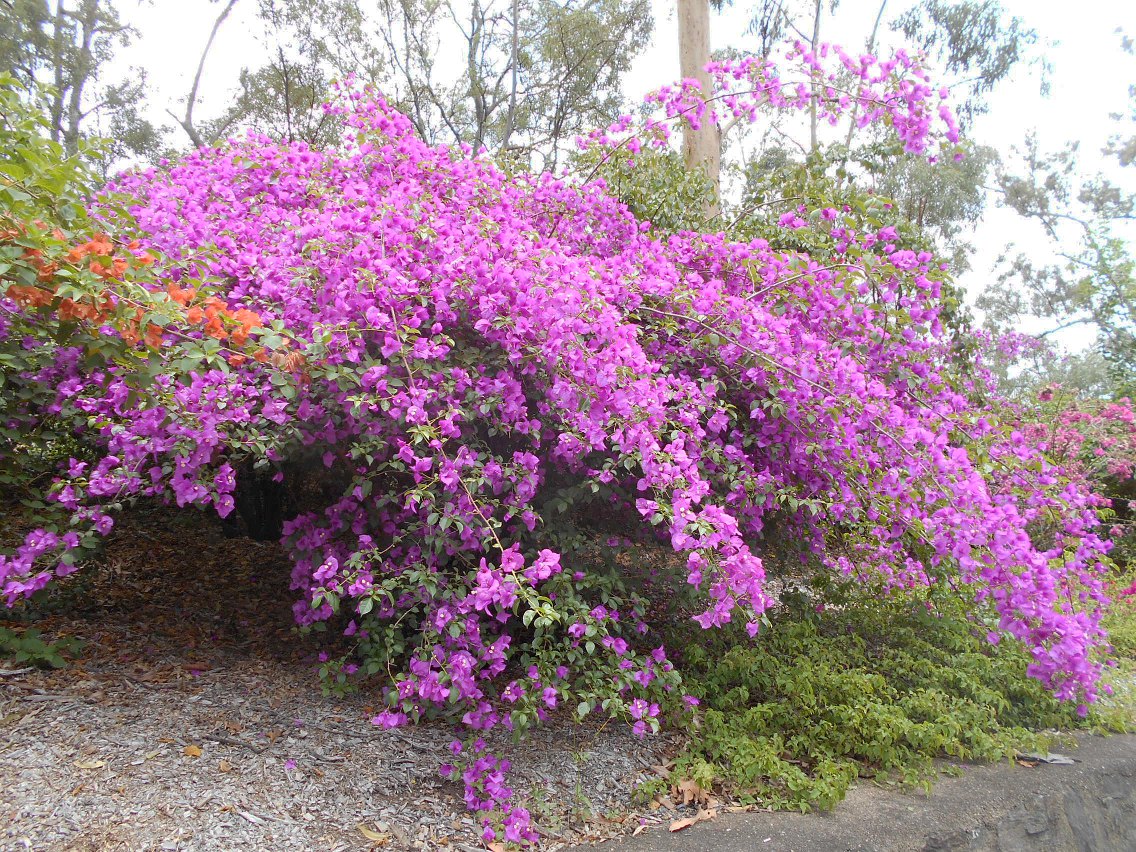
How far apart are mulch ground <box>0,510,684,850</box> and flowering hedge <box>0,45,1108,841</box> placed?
18 centimetres

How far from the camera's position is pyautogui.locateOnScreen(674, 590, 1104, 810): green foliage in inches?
99.1

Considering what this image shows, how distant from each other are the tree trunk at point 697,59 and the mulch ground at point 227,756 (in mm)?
4872

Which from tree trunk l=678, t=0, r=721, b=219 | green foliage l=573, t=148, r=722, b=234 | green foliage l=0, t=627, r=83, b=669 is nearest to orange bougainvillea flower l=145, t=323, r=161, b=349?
green foliage l=0, t=627, r=83, b=669

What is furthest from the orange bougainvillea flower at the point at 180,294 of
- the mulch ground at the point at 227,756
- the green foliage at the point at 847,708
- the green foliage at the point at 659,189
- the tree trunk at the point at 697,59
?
the tree trunk at the point at 697,59

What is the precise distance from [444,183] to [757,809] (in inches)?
112

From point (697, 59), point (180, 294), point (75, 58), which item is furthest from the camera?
point (75, 58)

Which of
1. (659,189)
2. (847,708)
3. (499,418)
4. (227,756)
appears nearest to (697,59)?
(659,189)

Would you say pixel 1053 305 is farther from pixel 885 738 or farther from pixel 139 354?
pixel 139 354

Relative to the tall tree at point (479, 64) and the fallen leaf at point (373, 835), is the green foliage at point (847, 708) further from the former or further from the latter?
the tall tree at point (479, 64)

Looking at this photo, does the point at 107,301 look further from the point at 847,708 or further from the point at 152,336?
the point at 847,708

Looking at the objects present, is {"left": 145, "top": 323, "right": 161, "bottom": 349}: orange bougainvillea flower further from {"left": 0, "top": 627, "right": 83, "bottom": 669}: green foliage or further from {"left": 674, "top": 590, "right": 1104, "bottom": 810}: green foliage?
{"left": 674, "top": 590, "right": 1104, "bottom": 810}: green foliage

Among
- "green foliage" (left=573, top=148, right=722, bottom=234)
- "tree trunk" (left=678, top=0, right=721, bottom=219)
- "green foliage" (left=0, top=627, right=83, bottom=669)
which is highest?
"tree trunk" (left=678, top=0, right=721, bottom=219)

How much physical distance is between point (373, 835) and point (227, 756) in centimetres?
58

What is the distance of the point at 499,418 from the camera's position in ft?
8.00
